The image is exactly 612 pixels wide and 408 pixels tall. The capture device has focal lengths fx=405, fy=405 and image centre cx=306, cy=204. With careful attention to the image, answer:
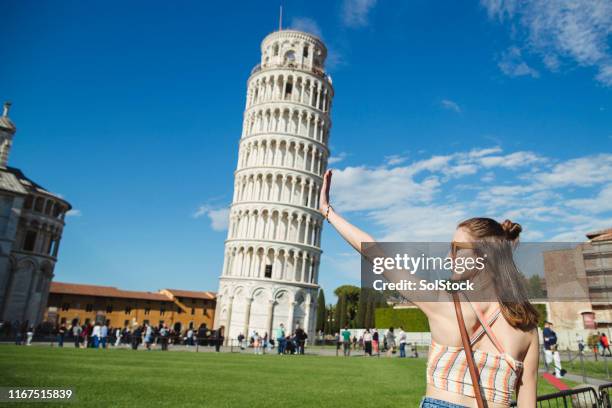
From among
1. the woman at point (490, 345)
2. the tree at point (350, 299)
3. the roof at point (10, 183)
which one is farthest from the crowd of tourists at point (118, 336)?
the tree at point (350, 299)

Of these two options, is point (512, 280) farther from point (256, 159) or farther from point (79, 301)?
point (79, 301)

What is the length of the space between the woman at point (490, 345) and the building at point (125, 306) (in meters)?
68.5

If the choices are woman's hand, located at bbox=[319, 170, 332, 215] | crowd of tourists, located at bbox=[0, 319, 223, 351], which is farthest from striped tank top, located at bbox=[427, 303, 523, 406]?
crowd of tourists, located at bbox=[0, 319, 223, 351]

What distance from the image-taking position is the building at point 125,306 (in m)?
62.9

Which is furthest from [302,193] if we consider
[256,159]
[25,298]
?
[25,298]

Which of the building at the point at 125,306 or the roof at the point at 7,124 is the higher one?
the roof at the point at 7,124

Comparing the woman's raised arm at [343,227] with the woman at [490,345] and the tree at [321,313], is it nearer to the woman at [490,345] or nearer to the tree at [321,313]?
the woman at [490,345]

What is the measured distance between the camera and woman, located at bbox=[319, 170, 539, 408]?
1995mm

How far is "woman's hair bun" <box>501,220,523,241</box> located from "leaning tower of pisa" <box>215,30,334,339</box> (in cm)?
4692

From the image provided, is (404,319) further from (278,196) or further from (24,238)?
(24,238)

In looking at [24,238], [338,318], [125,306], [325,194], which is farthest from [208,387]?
[338,318]

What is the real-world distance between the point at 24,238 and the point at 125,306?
81.4 ft

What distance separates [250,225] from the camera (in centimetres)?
5053

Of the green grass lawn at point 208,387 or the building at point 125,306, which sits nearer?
the green grass lawn at point 208,387
